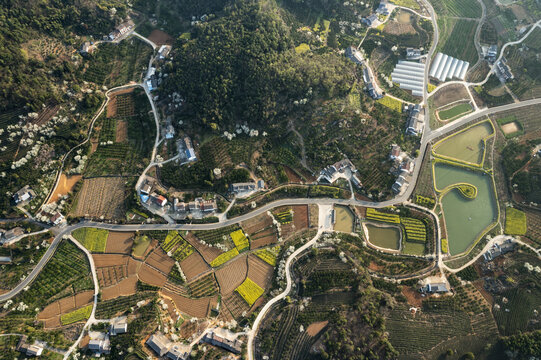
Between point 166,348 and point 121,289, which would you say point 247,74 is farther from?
point 166,348

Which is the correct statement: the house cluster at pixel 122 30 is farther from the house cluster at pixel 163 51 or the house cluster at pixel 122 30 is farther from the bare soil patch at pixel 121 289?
the bare soil patch at pixel 121 289

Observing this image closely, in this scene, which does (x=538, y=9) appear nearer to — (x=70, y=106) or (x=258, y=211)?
(x=258, y=211)

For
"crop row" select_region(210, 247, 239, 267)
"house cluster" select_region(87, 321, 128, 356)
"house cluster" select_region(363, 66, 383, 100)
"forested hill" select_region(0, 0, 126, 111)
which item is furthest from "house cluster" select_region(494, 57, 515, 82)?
"house cluster" select_region(87, 321, 128, 356)

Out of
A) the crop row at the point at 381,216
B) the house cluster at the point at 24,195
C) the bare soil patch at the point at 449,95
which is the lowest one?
the house cluster at the point at 24,195

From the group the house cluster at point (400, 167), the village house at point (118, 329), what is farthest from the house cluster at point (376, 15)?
the village house at point (118, 329)

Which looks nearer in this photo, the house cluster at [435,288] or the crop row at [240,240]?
the house cluster at [435,288]

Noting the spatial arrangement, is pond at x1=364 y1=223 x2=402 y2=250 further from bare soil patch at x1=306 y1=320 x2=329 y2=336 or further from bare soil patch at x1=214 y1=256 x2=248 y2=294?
bare soil patch at x1=214 y1=256 x2=248 y2=294

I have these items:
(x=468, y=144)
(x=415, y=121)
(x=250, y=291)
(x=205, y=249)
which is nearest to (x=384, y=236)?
(x=415, y=121)
